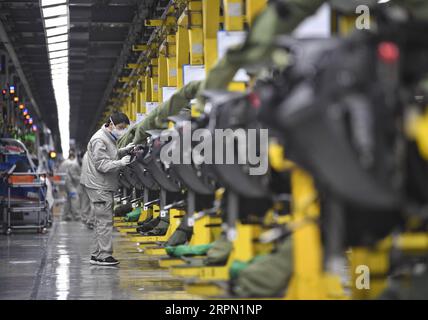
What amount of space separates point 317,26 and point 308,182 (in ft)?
3.33

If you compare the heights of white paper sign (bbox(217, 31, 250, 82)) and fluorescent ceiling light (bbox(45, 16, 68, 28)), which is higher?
fluorescent ceiling light (bbox(45, 16, 68, 28))

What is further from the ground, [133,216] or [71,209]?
[133,216]

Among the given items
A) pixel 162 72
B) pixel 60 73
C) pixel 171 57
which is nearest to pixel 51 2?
pixel 162 72

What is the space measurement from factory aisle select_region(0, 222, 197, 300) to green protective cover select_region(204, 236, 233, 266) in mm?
1148

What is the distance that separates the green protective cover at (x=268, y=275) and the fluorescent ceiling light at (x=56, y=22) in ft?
55.2

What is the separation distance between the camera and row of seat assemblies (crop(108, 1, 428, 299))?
167 inches

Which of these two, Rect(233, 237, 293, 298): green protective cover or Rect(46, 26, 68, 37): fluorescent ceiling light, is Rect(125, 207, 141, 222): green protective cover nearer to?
Rect(46, 26, 68, 37): fluorescent ceiling light

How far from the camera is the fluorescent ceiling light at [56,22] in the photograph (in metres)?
23.0

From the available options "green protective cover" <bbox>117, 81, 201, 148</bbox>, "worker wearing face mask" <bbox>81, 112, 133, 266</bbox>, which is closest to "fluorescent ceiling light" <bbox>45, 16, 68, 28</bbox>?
"green protective cover" <bbox>117, 81, 201, 148</bbox>

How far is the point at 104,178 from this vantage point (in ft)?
42.6

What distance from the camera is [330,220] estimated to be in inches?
183

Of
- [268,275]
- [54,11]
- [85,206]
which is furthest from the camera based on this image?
[85,206]

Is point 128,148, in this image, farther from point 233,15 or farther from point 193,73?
point 233,15

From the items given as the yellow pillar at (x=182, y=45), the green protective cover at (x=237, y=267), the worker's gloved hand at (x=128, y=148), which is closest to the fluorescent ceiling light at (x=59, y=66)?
the yellow pillar at (x=182, y=45)
